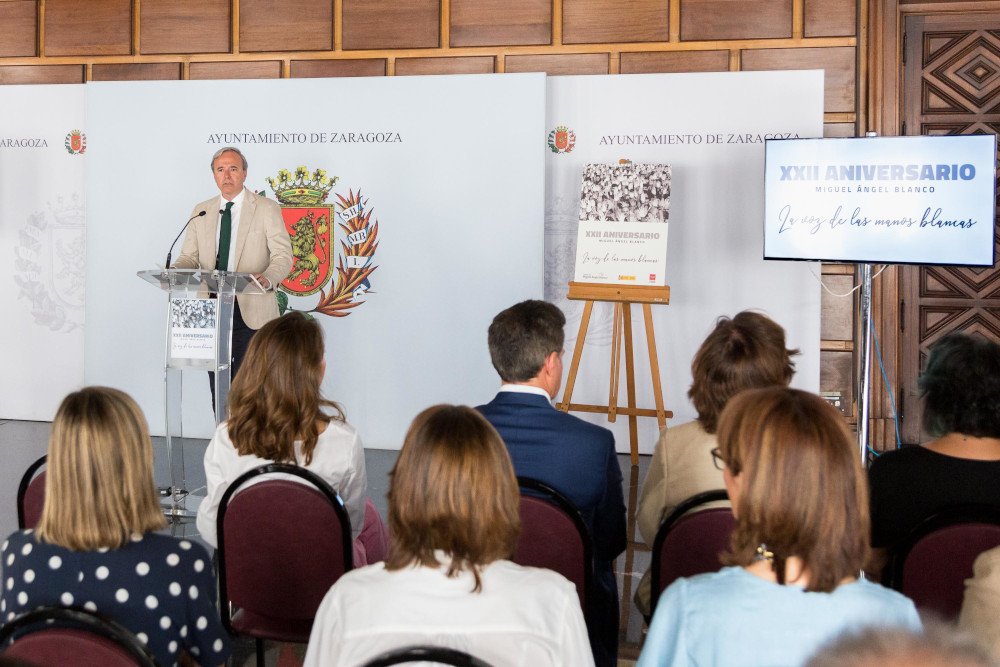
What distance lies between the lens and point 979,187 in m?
4.54

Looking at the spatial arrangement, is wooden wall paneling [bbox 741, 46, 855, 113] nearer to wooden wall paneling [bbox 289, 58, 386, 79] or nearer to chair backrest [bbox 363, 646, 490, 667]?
wooden wall paneling [bbox 289, 58, 386, 79]

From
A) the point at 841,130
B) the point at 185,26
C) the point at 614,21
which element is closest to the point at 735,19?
the point at 614,21

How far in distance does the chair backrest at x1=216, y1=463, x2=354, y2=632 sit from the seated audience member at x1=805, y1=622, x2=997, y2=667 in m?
1.73

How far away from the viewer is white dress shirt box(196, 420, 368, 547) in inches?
106

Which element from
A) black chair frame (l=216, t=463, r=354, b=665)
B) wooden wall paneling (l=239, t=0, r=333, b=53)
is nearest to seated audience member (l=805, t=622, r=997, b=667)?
black chair frame (l=216, t=463, r=354, b=665)

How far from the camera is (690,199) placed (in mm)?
6051

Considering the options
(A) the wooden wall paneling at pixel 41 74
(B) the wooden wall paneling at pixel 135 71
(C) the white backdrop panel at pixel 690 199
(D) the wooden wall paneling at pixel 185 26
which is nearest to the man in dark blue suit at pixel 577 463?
(C) the white backdrop panel at pixel 690 199

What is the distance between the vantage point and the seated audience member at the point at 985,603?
1.52 metres

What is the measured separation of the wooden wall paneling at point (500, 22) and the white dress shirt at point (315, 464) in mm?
4187

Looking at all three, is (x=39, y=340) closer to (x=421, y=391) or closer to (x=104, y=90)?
(x=104, y=90)

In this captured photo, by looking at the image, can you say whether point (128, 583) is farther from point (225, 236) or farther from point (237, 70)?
point (237, 70)

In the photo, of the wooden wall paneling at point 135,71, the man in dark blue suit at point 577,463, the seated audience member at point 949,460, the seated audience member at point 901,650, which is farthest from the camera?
the wooden wall paneling at point 135,71

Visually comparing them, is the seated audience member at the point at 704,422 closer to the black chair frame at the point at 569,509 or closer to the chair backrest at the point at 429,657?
the black chair frame at the point at 569,509

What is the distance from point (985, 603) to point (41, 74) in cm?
736
